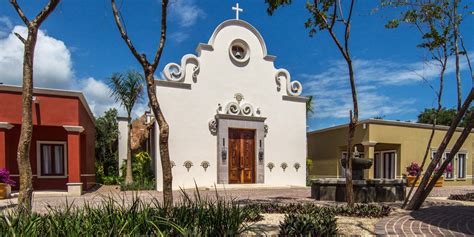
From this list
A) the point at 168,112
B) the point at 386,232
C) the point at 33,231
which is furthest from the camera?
the point at 168,112

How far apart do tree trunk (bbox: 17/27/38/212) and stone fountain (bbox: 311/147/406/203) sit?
7.54 m

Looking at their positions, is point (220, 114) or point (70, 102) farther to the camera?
point (220, 114)

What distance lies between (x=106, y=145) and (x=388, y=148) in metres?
17.6

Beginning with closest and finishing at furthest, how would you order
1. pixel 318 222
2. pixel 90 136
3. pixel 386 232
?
pixel 318 222 → pixel 386 232 → pixel 90 136


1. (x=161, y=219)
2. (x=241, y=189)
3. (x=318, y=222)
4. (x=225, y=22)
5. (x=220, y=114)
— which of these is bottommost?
(x=241, y=189)

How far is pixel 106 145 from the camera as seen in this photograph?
844 inches

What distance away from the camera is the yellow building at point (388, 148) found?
16859 millimetres

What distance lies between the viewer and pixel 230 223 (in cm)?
364

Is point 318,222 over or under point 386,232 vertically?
over

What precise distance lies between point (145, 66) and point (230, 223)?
2.86 m

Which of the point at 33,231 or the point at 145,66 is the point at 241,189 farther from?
the point at 33,231

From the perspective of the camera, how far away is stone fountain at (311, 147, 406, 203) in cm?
893

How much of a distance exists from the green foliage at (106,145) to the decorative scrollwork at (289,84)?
35.9ft

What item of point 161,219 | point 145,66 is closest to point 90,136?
point 145,66
